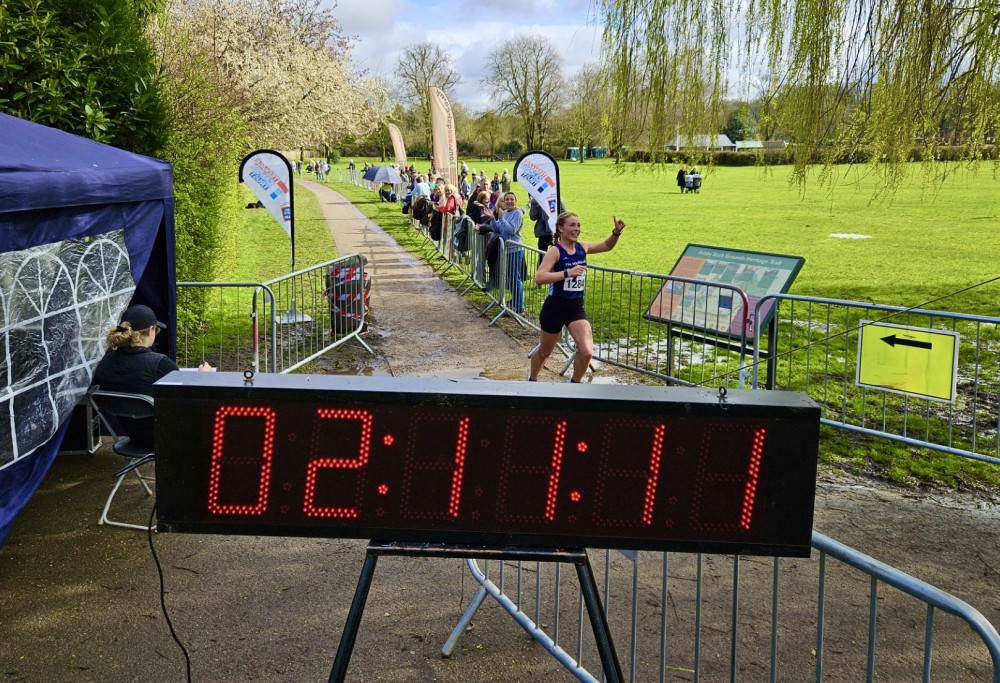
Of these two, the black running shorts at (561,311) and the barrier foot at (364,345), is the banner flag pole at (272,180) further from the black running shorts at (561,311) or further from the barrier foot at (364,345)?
the black running shorts at (561,311)

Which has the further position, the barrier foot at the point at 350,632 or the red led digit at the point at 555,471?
the barrier foot at the point at 350,632

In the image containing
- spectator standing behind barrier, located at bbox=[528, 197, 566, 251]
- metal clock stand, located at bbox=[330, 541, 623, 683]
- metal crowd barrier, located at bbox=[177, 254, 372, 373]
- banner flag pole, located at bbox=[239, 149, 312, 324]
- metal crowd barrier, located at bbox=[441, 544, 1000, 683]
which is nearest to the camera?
metal clock stand, located at bbox=[330, 541, 623, 683]

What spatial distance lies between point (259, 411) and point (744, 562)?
3959 mm

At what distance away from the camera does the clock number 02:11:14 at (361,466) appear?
9.64 ft

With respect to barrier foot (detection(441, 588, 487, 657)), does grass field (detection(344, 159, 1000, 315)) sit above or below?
above

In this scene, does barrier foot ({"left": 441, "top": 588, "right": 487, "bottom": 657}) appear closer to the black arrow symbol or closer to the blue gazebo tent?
the blue gazebo tent

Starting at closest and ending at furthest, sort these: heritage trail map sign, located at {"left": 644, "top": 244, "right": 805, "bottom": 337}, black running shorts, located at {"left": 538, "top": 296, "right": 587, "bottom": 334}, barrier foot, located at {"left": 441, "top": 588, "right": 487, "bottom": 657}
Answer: barrier foot, located at {"left": 441, "top": 588, "right": 487, "bottom": 657}, black running shorts, located at {"left": 538, "top": 296, "right": 587, "bottom": 334}, heritage trail map sign, located at {"left": 644, "top": 244, "right": 805, "bottom": 337}

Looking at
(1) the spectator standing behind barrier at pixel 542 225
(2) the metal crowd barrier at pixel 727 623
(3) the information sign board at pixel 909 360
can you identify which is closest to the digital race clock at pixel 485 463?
(2) the metal crowd barrier at pixel 727 623

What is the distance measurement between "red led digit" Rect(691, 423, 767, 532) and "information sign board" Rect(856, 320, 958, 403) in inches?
196

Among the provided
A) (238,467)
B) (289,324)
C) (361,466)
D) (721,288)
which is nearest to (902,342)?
(721,288)

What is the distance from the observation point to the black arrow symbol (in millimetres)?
7501

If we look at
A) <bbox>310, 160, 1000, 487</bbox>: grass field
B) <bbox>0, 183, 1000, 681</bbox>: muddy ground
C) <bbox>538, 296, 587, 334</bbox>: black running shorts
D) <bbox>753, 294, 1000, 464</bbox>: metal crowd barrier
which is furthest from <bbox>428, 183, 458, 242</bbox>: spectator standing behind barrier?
<bbox>0, 183, 1000, 681</bbox>: muddy ground

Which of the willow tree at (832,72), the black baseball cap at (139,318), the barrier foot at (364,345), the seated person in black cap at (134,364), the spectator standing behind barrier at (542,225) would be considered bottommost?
the barrier foot at (364,345)

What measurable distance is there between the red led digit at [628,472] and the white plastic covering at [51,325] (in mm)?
4112
